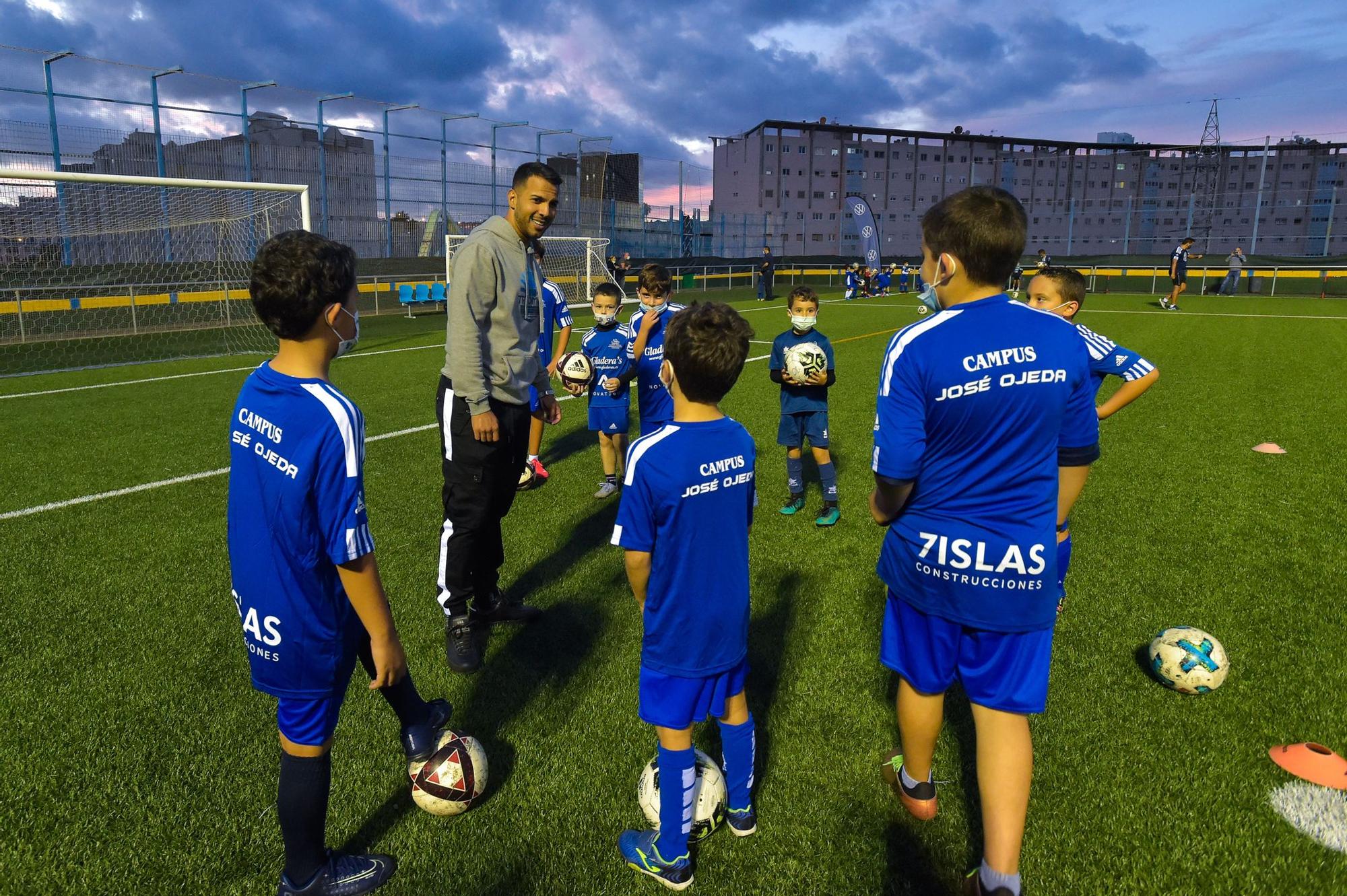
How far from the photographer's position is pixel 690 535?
2365 mm

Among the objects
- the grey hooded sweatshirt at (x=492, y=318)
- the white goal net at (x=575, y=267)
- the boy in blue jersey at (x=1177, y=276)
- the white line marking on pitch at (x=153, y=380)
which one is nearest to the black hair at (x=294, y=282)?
the grey hooded sweatshirt at (x=492, y=318)

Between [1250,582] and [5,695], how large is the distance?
22.8ft

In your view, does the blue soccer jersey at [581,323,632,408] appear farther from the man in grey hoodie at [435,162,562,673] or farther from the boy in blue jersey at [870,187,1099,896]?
the boy in blue jersey at [870,187,1099,896]

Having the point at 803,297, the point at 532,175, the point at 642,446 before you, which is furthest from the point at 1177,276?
the point at 642,446

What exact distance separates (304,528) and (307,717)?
0.59 m

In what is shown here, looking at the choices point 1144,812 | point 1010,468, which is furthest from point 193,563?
point 1144,812

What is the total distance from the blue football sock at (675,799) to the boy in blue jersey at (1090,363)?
192 cm

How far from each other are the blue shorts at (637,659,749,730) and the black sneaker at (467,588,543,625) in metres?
1.89

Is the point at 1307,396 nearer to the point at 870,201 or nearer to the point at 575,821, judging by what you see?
the point at 575,821

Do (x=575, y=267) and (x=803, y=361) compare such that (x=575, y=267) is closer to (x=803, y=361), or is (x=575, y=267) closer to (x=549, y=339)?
(x=549, y=339)

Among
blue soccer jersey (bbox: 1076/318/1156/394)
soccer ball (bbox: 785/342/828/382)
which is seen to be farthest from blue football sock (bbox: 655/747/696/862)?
soccer ball (bbox: 785/342/828/382)

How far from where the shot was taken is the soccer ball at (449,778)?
9.33 feet

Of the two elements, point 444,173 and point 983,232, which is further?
point 444,173

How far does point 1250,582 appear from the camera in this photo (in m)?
4.90
